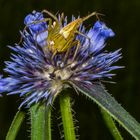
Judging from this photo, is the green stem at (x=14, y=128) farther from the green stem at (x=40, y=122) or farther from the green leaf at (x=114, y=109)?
the green leaf at (x=114, y=109)

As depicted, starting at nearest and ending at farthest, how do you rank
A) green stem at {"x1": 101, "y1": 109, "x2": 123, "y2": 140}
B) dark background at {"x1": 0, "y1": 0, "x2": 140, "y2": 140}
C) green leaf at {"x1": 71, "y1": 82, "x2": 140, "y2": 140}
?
green leaf at {"x1": 71, "y1": 82, "x2": 140, "y2": 140} → green stem at {"x1": 101, "y1": 109, "x2": 123, "y2": 140} → dark background at {"x1": 0, "y1": 0, "x2": 140, "y2": 140}

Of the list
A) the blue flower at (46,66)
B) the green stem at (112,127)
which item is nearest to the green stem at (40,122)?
the blue flower at (46,66)

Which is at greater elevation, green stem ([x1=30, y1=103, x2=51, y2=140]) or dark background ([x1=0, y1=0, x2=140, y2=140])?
dark background ([x1=0, y1=0, x2=140, y2=140])

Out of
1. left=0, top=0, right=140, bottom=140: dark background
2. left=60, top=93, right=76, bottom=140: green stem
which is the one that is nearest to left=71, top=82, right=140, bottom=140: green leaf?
left=60, top=93, right=76, bottom=140: green stem

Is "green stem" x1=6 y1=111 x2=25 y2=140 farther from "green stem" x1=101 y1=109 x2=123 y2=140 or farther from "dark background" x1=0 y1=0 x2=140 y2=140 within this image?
"dark background" x1=0 y1=0 x2=140 y2=140

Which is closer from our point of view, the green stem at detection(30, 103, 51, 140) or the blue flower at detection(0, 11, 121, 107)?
the green stem at detection(30, 103, 51, 140)

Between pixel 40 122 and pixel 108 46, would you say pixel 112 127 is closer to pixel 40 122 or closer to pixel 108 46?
pixel 40 122

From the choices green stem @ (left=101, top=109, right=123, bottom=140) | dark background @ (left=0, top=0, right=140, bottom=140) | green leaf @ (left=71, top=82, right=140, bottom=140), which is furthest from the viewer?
dark background @ (left=0, top=0, right=140, bottom=140)
